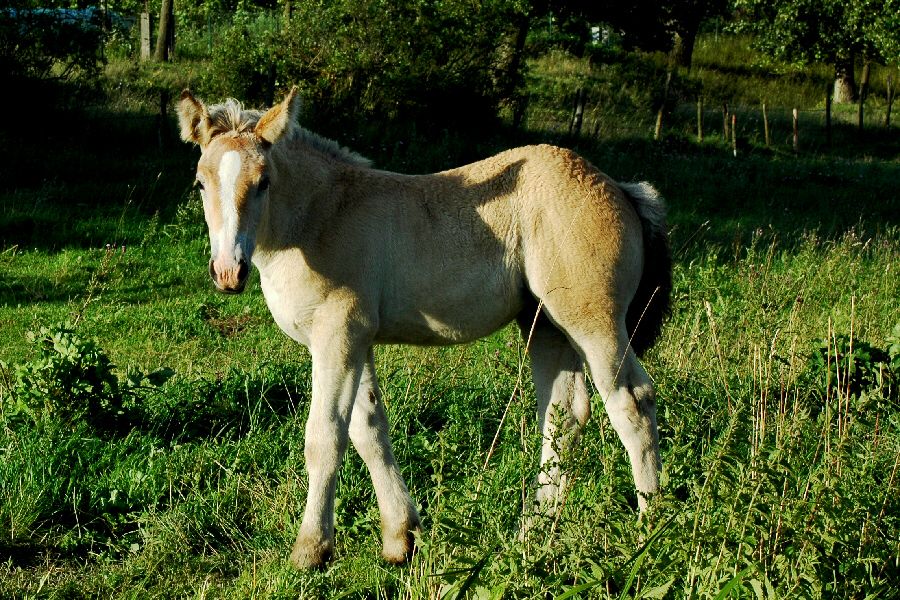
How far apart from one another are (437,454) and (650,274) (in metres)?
1.63

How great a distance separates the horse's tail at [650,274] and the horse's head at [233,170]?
1998 mm

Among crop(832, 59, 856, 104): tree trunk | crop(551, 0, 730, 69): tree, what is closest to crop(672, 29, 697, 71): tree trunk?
crop(551, 0, 730, 69): tree

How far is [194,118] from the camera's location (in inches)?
198

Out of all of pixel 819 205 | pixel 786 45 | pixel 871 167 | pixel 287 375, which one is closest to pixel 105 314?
pixel 287 375

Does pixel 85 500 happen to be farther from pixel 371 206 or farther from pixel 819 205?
pixel 819 205

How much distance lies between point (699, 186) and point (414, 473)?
540 inches

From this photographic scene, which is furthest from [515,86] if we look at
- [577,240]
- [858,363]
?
[577,240]

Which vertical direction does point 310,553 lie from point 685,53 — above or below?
above

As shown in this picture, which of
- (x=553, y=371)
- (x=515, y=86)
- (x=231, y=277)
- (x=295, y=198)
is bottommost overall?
(x=515, y=86)

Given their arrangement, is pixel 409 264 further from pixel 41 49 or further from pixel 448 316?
pixel 41 49

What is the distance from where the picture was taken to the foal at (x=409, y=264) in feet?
16.1

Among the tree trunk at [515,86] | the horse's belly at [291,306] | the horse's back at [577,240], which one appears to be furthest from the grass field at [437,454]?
the tree trunk at [515,86]

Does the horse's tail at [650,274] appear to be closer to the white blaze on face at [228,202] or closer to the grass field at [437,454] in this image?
the grass field at [437,454]

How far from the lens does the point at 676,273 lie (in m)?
9.45
